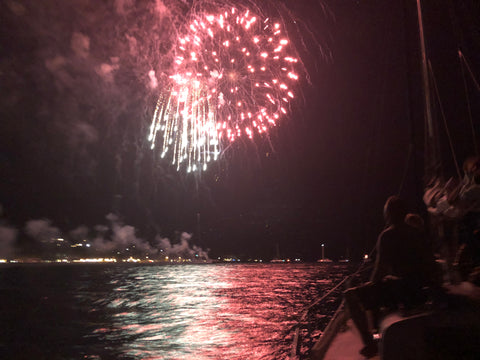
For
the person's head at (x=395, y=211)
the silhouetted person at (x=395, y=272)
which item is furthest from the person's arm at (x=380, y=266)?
the person's head at (x=395, y=211)

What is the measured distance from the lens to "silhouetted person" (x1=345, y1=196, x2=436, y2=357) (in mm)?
4203

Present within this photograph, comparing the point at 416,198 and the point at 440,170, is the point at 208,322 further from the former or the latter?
the point at 440,170

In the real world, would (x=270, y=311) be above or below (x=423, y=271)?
below

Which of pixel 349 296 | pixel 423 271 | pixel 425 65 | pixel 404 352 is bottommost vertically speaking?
pixel 404 352

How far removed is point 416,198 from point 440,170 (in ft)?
7.98

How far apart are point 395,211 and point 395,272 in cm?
70

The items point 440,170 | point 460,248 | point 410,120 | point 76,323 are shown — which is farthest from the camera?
point 76,323

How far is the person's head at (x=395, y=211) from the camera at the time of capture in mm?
4527

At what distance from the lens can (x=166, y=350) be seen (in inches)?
336

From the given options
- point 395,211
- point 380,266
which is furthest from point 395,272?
point 395,211

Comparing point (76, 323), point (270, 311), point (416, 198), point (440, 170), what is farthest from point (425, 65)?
point (76, 323)

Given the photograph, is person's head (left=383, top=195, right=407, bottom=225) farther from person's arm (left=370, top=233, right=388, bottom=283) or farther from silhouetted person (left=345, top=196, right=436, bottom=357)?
person's arm (left=370, top=233, right=388, bottom=283)

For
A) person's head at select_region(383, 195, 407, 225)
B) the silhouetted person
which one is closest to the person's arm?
the silhouetted person

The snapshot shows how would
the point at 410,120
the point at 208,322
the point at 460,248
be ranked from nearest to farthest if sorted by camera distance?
the point at 460,248
the point at 410,120
the point at 208,322
